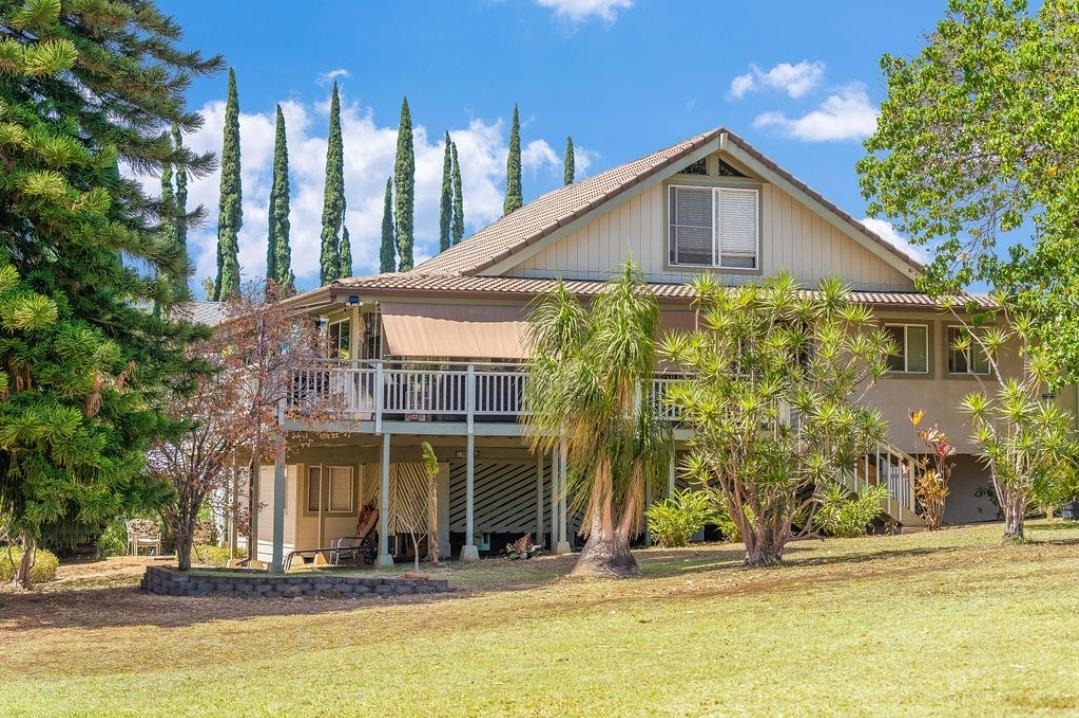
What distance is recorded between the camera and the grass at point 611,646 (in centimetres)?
957

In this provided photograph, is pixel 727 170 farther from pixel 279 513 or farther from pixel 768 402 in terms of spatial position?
pixel 279 513

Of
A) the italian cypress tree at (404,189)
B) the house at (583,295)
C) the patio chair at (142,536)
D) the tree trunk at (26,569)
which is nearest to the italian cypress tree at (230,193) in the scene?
the italian cypress tree at (404,189)

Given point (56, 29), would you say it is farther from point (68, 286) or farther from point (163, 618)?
point (163, 618)

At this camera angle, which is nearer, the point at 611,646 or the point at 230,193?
the point at 611,646

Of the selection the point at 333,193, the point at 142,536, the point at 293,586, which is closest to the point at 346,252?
the point at 333,193

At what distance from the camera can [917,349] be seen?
26.6m

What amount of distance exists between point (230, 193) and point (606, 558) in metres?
52.0

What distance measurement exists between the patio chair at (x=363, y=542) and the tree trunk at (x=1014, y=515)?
10.9 m

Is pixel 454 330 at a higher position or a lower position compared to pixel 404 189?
lower

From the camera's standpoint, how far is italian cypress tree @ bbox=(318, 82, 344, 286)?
70.6m

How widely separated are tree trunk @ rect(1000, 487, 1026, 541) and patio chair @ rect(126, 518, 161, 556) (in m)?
18.8

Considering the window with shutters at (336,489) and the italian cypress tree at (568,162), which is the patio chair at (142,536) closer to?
the window with shutters at (336,489)

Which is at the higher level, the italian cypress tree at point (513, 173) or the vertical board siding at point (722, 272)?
the italian cypress tree at point (513, 173)

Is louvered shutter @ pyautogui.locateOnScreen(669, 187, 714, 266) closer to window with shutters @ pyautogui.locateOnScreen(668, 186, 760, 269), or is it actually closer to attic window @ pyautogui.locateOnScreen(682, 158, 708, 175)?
window with shutters @ pyautogui.locateOnScreen(668, 186, 760, 269)
